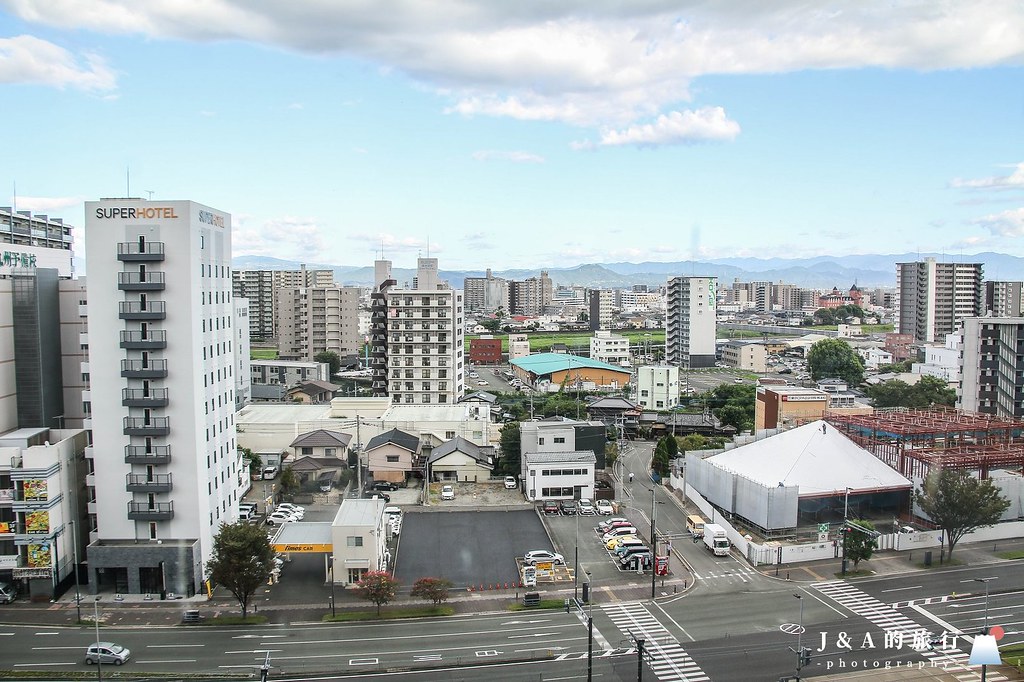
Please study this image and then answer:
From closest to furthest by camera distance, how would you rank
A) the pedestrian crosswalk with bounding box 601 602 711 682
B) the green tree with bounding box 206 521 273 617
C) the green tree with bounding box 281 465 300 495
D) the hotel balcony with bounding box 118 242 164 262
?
1. the pedestrian crosswalk with bounding box 601 602 711 682
2. the green tree with bounding box 206 521 273 617
3. the hotel balcony with bounding box 118 242 164 262
4. the green tree with bounding box 281 465 300 495

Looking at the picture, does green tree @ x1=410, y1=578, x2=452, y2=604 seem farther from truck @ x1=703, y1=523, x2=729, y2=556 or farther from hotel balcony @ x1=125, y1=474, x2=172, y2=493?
truck @ x1=703, y1=523, x2=729, y2=556

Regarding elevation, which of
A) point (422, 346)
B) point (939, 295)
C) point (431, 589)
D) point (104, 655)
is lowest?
point (104, 655)

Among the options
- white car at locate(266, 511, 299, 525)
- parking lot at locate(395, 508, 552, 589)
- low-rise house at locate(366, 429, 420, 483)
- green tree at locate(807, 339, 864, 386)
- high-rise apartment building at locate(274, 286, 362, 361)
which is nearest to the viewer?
parking lot at locate(395, 508, 552, 589)

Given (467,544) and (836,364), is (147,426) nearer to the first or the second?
(467,544)

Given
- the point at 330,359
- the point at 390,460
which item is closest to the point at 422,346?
the point at 390,460

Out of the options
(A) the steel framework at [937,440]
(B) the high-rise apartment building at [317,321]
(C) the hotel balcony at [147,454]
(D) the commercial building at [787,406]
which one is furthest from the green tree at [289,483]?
(B) the high-rise apartment building at [317,321]

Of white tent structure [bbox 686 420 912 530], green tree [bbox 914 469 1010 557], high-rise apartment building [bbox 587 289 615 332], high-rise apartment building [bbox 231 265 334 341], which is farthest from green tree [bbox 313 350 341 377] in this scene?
high-rise apartment building [bbox 587 289 615 332]

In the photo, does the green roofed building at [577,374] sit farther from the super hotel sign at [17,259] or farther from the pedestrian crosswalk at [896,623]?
the super hotel sign at [17,259]
